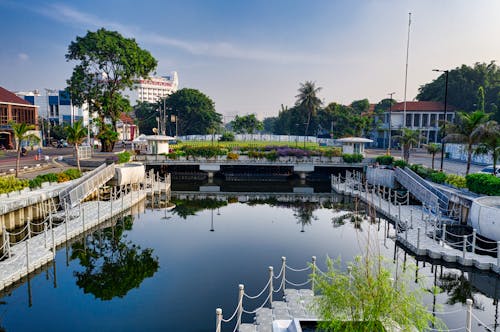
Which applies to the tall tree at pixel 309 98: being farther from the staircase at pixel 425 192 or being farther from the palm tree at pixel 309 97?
the staircase at pixel 425 192

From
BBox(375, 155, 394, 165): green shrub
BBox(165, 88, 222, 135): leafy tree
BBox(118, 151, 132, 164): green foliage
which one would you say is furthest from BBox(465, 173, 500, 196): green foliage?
BBox(165, 88, 222, 135): leafy tree

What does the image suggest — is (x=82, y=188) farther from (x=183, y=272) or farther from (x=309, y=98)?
(x=309, y=98)

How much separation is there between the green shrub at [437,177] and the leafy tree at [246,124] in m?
86.0

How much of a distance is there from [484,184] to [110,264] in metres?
24.3

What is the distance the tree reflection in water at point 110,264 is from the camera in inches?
656

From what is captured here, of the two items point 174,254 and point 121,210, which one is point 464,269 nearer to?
point 174,254

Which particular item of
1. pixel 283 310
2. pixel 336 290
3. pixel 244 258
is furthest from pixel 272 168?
pixel 336 290

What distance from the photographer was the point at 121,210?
98.1ft

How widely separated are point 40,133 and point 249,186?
53.0 metres

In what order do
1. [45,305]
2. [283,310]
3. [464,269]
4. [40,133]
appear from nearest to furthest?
[283,310], [45,305], [464,269], [40,133]

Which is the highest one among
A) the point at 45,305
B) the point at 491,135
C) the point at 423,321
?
the point at 491,135

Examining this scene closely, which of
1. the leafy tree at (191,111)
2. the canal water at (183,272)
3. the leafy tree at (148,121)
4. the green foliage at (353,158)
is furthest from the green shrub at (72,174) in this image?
the leafy tree at (148,121)

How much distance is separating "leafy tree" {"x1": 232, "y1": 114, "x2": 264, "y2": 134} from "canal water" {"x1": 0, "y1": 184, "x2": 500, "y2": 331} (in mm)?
88642

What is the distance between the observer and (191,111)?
344ft
